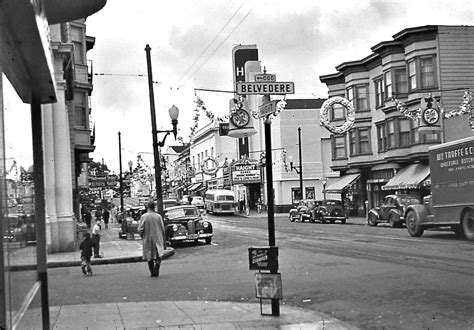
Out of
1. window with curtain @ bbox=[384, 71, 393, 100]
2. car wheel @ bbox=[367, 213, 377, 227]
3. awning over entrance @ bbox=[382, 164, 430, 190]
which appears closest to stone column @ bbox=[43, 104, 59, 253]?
car wheel @ bbox=[367, 213, 377, 227]

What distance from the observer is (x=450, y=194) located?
23.6 m

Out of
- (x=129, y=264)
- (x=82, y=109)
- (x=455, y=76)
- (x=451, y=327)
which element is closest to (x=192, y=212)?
(x=129, y=264)

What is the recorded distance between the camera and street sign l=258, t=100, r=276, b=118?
9.20m

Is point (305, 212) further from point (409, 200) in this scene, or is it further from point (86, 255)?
point (86, 255)

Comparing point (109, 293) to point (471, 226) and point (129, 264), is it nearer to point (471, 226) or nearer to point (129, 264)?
point (129, 264)

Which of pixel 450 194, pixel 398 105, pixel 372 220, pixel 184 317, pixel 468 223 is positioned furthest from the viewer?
pixel 372 220

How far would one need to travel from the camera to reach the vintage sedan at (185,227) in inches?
976

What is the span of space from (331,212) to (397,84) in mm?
9565

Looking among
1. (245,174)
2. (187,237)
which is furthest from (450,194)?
(245,174)

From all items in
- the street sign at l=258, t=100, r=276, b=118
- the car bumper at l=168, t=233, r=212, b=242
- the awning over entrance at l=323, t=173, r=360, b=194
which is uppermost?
Result: the street sign at l=258, t=100, r=276, b=118

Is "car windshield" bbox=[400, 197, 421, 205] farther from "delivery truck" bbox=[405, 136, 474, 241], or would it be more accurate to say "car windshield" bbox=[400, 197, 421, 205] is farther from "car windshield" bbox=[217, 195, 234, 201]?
"car windshield" bbox=[217, 195, 234, 201]

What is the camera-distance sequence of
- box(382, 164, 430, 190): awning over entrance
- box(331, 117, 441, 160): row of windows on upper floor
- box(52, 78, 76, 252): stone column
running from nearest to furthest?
box(52, 78, 76, 252): stone column, box(382, 164, 430, 190): awning over entrance, box(331, 117, 441, 160): row of windows on upper floor

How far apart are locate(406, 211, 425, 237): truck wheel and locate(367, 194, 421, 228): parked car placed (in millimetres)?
6745

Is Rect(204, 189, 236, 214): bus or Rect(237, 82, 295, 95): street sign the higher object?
Rect(237, 82, 295, 95): street sign
